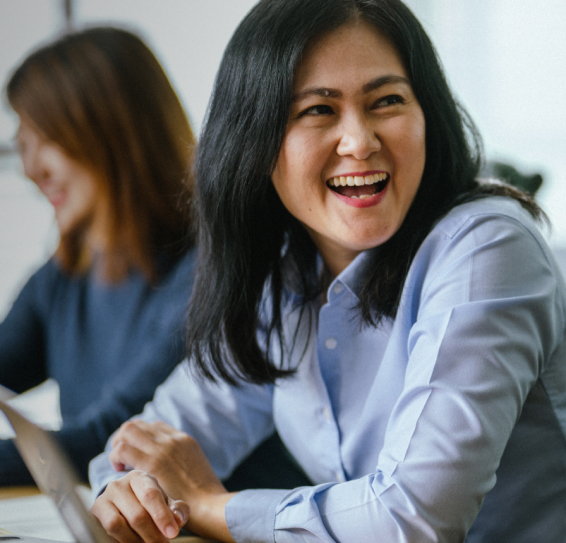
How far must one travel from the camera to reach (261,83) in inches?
36.3

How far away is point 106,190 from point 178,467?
0.85 meters

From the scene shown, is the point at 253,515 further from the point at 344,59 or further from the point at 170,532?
the point at 344,59

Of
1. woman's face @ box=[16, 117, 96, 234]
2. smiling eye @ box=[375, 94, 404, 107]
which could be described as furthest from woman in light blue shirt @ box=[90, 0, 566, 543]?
woman's face @ box=[16, 117, 96, 234]

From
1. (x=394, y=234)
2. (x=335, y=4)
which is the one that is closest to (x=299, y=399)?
(x=394, y=234)

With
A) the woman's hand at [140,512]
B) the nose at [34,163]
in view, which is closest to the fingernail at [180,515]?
the woman's hand at [140,512]

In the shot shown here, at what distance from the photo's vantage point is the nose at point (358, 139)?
34.8 inches

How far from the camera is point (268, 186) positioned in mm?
1089

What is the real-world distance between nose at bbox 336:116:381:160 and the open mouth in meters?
0.04

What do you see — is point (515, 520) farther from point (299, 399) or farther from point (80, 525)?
point (80, 525)

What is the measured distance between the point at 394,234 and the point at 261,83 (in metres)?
0.32

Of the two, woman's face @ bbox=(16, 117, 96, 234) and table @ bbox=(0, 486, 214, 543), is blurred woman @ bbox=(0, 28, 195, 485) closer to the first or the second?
woman's face @ bbox=(16, 117, 96, 234)

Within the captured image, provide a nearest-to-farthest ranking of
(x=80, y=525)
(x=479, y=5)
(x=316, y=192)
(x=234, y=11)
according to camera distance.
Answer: (x=80, y=525) → (x=316, y=192) → (x=234, y=11) → (x=479, y=5)

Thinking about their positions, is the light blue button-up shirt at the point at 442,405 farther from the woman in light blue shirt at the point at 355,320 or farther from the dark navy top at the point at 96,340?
the dark navy top at the point at 96,340

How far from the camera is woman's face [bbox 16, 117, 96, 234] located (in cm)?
159
